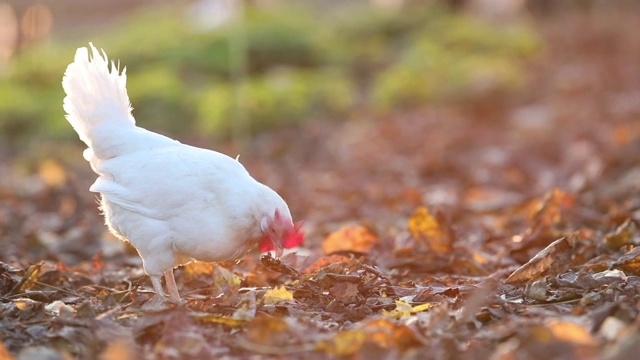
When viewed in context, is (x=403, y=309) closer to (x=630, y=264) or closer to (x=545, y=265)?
(x=545, y=265)

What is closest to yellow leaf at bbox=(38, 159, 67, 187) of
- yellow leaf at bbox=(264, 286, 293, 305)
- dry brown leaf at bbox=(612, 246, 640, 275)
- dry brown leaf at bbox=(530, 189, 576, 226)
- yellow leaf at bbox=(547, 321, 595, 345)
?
dry brown leaf at bbox=(530, 189, 576, 226)

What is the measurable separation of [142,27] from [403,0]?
15.7 feet

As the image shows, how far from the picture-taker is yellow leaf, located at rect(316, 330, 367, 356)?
8.59 ft

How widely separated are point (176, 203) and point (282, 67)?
8778 millimetres

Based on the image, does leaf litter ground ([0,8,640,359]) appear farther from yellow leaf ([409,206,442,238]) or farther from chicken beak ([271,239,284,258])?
chicken beak ([271,239,284,258])

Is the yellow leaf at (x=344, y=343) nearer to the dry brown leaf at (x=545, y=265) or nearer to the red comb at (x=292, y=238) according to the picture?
the red comb at (x=292, y=238)

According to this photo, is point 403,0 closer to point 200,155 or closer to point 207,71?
point 207,71

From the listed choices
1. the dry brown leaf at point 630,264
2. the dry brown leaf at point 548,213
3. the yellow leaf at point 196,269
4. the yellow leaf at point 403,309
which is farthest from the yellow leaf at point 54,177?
the dry brown leaf at point 630,264

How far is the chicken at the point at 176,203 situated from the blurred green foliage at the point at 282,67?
5419 mm

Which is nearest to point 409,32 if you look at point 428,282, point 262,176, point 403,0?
point 403,0

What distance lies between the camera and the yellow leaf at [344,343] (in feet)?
8.59

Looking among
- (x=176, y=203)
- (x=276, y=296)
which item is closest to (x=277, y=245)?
(x=276, y=296)

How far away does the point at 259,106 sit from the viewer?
9.95 m

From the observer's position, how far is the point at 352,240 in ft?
14.1
